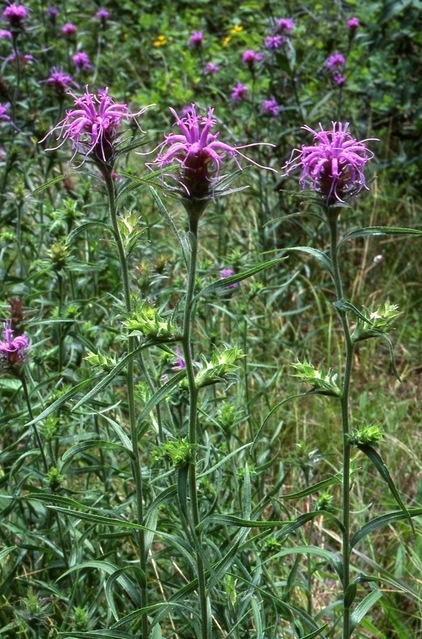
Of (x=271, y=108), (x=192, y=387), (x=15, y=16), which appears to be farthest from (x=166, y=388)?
(x=271, y=108)

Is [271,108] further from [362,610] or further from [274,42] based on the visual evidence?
[362,610]

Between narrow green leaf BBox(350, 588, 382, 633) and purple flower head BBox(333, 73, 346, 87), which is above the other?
purple flower head BBox(333, 73, 346, 87)

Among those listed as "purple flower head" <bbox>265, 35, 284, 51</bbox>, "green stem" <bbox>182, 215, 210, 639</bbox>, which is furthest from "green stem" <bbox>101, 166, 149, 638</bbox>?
"purple flower head" <bbox>265, 35, 284, 51</bbox>

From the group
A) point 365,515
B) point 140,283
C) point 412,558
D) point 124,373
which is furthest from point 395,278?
point 124,373

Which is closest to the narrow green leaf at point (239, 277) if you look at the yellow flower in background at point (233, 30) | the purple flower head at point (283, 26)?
the purple flower head at point (283, 26)

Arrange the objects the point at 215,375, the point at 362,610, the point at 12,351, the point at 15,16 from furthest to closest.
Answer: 1. the point at 15,16
2. the point at 12,351
3. the point at 362,610
4. the point at 215,375

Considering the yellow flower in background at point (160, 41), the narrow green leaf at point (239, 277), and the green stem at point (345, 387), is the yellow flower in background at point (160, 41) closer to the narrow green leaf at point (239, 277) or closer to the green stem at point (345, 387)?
the green stem at point (345, 387)

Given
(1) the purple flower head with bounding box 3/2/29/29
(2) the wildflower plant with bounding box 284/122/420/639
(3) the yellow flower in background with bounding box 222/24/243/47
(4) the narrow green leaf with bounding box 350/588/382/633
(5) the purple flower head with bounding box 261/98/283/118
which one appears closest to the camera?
(2) the wildflower plant with bounding box 284/122/420/639

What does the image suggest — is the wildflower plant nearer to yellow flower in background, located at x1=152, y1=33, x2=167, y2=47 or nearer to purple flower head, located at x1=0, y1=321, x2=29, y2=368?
purple flower head, located at x1=0, y1=321, x2=29, y2=368

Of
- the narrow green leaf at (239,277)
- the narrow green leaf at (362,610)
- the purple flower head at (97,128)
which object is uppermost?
the purple flower head at (97,128)

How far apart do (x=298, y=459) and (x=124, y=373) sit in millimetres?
521

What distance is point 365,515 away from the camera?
235cm

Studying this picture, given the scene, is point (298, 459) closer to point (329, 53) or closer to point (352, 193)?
point (352, 193)

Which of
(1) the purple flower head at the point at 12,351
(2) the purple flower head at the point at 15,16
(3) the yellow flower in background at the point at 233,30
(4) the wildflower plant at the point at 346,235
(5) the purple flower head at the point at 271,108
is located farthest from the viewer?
(3) the yellow flower in background at the point at 233,30
